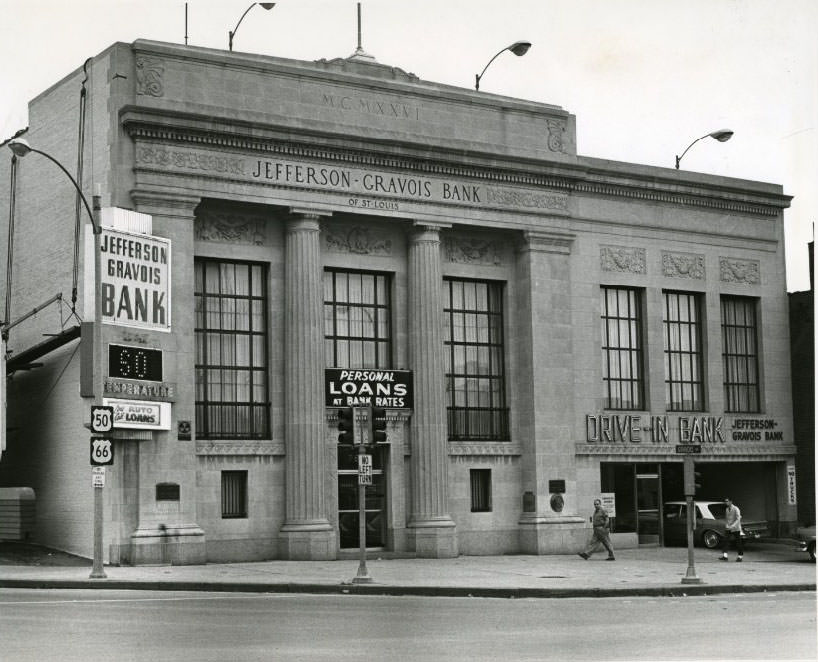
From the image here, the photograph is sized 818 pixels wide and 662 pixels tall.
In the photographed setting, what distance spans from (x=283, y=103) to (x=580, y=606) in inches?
739

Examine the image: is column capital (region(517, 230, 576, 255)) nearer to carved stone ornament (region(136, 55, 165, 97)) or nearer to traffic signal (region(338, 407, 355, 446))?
carved stone ornament (region(136, 55, 165, 97))

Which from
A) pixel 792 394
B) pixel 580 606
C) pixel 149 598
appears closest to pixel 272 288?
pixel 149 598

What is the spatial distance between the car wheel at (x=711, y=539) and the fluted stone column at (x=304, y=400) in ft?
42.6

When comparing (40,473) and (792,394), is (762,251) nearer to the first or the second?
(792,394)

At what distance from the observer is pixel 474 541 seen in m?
39.4

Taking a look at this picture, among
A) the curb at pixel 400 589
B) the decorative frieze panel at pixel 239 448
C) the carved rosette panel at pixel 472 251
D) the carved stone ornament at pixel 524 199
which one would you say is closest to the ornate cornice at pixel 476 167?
the carved stone ornament at pixel 524 199

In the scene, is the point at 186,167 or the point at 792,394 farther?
the point at 792,394

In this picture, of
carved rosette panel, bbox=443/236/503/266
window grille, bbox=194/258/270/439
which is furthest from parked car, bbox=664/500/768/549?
window grille, bbox=194/258/270/439

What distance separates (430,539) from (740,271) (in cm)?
1539

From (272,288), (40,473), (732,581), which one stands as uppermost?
(272,288)

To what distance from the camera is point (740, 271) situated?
4588cm

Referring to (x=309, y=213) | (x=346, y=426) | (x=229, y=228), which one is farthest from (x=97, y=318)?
(x=309, y=213)

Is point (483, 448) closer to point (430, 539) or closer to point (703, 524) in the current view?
point (430, 539)

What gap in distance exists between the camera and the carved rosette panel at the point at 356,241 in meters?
38.2
